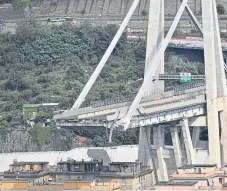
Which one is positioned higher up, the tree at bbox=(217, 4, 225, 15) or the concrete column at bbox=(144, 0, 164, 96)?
the tree at bbox=(217, 4, 225, 15)

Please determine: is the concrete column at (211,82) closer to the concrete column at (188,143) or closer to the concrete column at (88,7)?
the concrete column at (188,143)

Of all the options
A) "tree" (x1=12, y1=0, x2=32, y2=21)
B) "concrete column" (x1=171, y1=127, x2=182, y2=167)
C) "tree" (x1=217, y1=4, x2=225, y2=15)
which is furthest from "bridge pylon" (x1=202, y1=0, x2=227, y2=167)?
"tree" (x1=12, y1=0, x2=32, y2=21)

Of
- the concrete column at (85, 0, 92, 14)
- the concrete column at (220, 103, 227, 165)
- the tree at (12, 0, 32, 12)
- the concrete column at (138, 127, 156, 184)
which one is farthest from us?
the concrete column at (85, 0, 92, 14)

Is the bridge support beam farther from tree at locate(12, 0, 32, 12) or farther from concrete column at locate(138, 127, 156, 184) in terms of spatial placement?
tree at locate(12, 0, 32, 12)

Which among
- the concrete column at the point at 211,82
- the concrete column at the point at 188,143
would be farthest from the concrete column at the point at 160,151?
the concrete column at the point at 211,82

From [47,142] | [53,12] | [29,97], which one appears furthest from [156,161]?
[53,12]

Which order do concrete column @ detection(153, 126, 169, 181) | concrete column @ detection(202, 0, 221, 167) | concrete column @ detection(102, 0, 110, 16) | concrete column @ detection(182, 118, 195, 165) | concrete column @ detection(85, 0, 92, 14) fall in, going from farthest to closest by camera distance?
1. concrete column @ detection(85, 0, 92, 14)
2. concrete column @ detection(102, 0, 110, 16)
3. concrete column @ detection(153, 126, 169, 181)
4. concrete column @ detection(182, 118, 195, 165)
5. concrete column @ detection(202, 0, 221, 167)

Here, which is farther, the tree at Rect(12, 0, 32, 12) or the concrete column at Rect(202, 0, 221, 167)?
the tree at Rect(12, 0, 32, 12)
